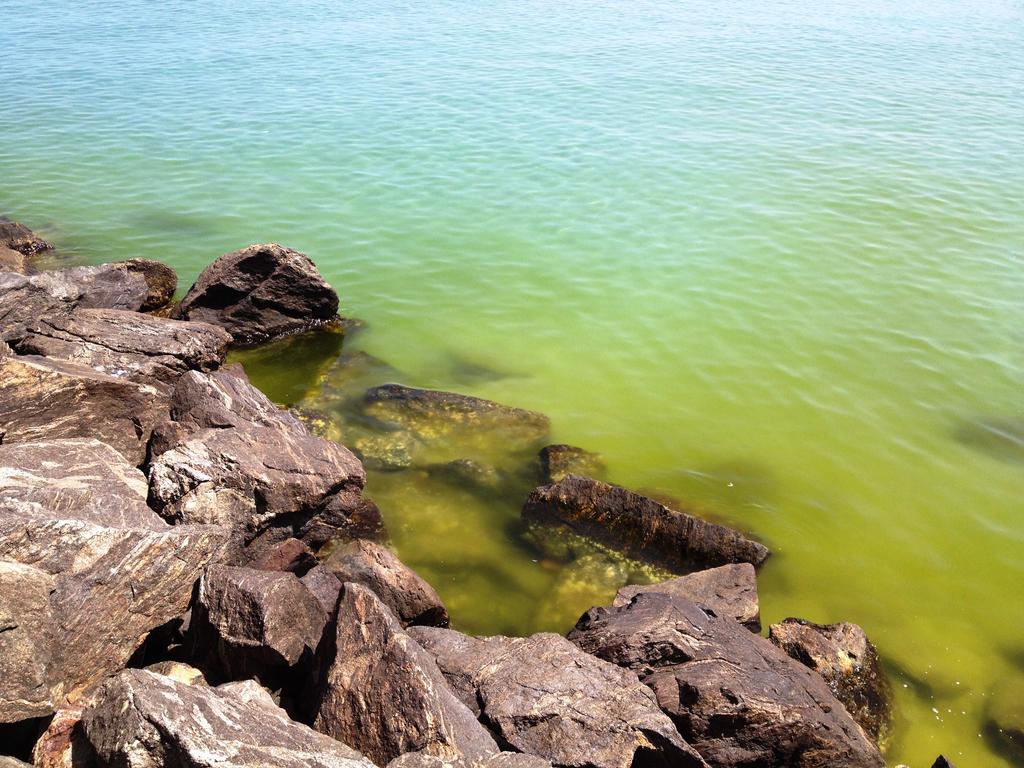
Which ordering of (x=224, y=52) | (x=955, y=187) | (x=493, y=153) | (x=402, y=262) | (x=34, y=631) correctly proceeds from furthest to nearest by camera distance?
(x=224, y=52) → (x=493, y=153) → (x=955, y=187) → (x=402, y=262) → (x=34, y=631)

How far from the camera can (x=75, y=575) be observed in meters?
6.00

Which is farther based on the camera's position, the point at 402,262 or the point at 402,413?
the point at 402,262

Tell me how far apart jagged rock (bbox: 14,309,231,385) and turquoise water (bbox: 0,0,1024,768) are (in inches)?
66.7

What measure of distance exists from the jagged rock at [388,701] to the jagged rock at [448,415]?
5.26 meters

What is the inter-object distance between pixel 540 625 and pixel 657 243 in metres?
11.2

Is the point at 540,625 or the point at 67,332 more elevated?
the point at 67,332

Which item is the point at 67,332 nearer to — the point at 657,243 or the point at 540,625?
the point at 540,625

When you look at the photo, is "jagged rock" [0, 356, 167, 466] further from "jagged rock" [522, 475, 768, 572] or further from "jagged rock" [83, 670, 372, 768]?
"jagged rock" [522, 475, 768, 572]

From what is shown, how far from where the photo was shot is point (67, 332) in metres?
10.7

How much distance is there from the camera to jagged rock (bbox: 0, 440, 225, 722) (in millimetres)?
5398

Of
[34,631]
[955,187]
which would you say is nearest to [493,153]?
[955,187]

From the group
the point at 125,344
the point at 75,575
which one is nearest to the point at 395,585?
the point at 75,575

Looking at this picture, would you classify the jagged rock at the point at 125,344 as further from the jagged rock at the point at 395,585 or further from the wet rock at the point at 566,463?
the wet rock at the point at 566,463

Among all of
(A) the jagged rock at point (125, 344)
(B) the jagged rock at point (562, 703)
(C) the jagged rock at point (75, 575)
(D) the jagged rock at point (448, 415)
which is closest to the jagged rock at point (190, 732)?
(C) the jagged rock at point (75, 575)
